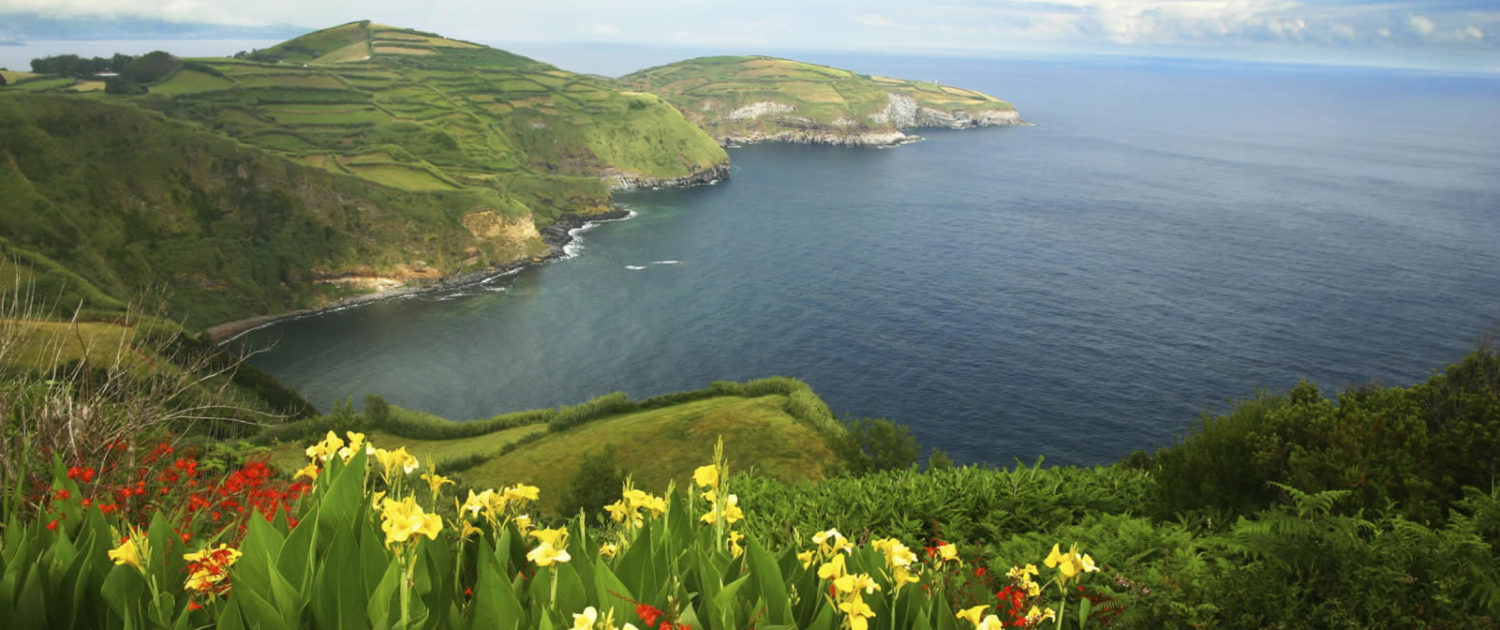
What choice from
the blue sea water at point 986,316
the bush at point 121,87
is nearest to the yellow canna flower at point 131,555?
the blue sea water at point 986,316

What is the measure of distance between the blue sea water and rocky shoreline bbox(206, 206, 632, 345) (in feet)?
13.3

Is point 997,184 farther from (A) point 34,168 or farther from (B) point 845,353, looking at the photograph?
(A) point 34,168

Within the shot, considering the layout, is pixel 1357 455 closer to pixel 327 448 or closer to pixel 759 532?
pixel 759 532

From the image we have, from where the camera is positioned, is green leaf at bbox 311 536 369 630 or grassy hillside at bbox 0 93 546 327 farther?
grassy hillside at bbox 0 93 546 327

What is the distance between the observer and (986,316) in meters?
98.6

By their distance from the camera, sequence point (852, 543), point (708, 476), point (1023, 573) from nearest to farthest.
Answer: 1. point (708, 476)
2. point (1023, 573)
3. point (852, 543)

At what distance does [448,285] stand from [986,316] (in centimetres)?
7758

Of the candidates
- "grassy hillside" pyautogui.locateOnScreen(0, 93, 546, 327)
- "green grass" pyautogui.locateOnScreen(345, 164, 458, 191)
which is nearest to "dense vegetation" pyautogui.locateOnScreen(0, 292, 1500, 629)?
"grassy hillside" pyautogui.locateOnScreen(0, 93, 546, 327)

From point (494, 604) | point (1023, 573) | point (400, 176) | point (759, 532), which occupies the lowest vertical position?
point (400, 176)

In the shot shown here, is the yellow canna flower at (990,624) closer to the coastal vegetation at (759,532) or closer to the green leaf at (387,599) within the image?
the coastal vegetation at (759,532)

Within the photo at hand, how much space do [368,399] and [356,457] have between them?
6782cm

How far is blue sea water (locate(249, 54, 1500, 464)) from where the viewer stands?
77.8 meters

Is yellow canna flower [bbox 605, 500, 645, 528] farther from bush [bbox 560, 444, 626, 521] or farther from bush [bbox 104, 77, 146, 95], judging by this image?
bush [bbox 104, 77, 146, 95]

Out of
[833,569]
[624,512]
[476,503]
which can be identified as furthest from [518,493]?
[833,569]
